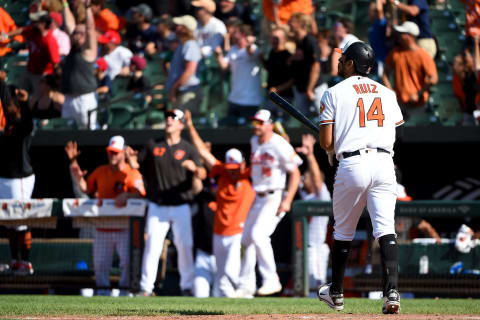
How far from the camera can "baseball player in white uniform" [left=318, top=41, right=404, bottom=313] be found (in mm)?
5824

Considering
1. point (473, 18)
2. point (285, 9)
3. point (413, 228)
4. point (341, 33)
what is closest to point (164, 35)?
point (285, 9)

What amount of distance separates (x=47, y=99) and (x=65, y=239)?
3638 millimetres

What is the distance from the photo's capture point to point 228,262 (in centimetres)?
1030

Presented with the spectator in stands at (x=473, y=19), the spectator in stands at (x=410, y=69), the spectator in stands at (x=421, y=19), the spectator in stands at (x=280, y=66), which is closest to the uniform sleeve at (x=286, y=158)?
the spectator in stands at (x=280, y=66)

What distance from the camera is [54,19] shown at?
554 inches

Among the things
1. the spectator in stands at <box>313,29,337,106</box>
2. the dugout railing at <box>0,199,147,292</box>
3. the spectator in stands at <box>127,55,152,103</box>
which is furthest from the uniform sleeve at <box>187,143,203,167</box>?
the spectator in stands at <box>127,55,152,103</box>

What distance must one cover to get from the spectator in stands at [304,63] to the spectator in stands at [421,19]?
4.22 feet

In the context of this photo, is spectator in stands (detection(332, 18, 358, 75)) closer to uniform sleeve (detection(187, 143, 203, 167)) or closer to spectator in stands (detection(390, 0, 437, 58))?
spectator in stands (detection(390, 0, 437, 58))

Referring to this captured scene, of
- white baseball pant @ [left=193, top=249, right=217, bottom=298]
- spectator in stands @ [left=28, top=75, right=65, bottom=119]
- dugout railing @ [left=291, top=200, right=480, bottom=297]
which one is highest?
spectator in stands @ [left=28, top=75, right=65, bottom=119]

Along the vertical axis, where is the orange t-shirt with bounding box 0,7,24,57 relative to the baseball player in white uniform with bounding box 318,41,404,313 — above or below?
above

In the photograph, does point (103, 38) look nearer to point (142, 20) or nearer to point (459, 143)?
point (142, 20)

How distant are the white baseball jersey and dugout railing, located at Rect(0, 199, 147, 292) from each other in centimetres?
142

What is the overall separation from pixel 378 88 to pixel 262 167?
440 cm

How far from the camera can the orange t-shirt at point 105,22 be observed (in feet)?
49.3
